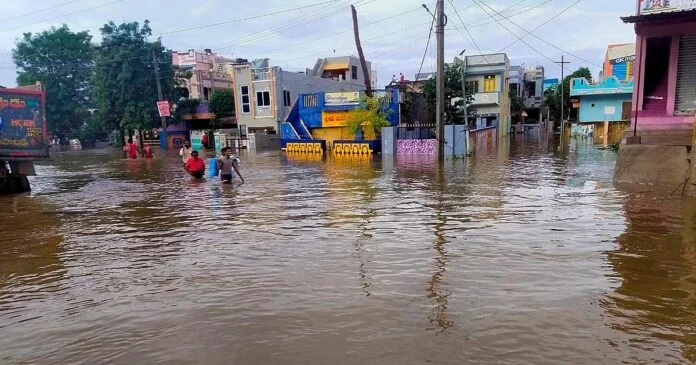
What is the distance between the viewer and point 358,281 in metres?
5.98

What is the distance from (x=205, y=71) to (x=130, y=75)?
876 cm

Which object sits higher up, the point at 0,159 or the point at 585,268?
the point at 0,159

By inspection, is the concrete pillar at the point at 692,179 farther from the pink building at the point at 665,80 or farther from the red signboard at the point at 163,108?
the red signboard at the point at 163,108

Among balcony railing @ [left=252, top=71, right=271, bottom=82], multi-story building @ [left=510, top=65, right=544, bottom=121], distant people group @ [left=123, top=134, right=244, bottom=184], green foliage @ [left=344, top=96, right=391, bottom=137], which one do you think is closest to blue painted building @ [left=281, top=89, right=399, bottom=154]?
green foliage @ [left=344, top=96, right=391, bottom=137]

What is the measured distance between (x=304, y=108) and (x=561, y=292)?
99.5 feet

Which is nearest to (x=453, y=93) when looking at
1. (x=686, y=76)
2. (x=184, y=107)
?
(x=686, y=76)

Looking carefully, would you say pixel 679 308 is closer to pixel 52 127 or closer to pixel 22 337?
pixel 22 337

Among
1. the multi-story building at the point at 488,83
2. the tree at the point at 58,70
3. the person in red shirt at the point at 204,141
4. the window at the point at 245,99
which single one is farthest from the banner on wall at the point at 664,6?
the tree at the point at 58,70

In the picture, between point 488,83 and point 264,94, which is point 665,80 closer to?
point 488,83

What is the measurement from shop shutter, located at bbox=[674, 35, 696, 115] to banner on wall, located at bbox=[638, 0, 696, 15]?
1.60 m

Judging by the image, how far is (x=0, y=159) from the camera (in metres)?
15.2

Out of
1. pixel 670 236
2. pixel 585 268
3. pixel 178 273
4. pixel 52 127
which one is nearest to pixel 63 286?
pixel 178 273

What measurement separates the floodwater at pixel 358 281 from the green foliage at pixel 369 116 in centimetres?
1674

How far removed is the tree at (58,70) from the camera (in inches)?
2108
